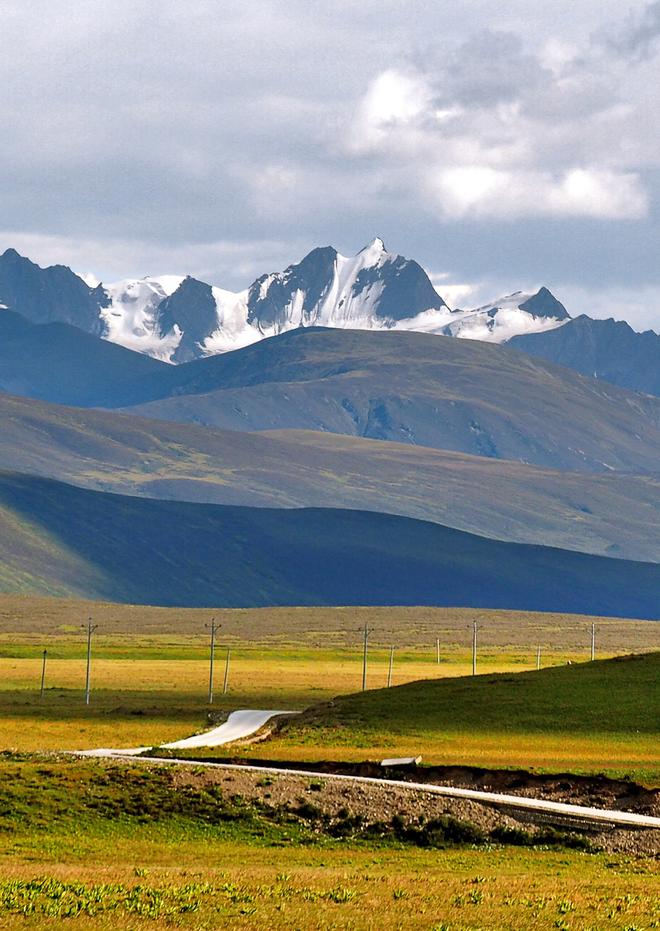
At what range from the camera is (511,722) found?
94.4m

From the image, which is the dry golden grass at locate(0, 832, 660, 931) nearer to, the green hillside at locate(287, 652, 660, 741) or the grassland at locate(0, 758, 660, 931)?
the grassland at locate(0, 758, 660, 931)

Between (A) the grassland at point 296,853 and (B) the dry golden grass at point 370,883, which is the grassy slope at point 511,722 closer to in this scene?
(A) the grassland at point 296,853

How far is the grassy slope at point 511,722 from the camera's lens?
76.1 meters

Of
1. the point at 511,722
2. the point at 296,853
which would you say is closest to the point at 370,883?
the point at 296,853

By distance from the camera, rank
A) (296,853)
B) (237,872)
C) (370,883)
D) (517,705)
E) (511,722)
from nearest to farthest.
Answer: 1. (370,883)
2. (237,872)
3. (296,853)
4. (511,722)
5. (517,705)

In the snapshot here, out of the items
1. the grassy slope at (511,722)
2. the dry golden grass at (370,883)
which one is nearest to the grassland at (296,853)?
the dry golden grass at (370,883)

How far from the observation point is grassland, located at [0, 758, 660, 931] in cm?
3469

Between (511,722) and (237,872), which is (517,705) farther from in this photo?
(237,872)

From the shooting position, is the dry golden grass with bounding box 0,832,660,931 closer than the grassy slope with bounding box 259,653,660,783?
Yes

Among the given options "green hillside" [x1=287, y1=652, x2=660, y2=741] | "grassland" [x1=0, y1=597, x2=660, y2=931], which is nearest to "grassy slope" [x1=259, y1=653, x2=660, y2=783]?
"green hillside" [x1=287, y1=652, x2=660, y2=741]

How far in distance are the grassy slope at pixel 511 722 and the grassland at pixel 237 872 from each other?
19.7 m

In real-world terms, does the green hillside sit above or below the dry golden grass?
above

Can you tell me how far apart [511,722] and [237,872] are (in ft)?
176

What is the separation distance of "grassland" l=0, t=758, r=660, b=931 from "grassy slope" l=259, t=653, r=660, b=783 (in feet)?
64.6
